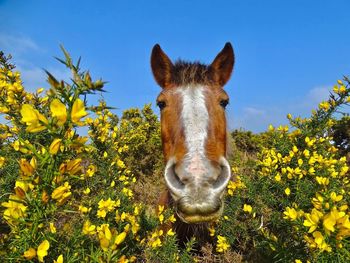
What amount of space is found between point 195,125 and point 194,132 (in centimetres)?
11

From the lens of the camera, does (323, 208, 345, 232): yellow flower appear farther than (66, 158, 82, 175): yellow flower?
Yes

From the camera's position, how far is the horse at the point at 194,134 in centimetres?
248

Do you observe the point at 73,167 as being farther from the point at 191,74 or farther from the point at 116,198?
the point at 191,74

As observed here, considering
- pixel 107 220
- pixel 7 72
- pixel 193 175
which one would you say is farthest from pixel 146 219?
pixel 7 72

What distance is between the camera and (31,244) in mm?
1521

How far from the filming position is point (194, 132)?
3059mm

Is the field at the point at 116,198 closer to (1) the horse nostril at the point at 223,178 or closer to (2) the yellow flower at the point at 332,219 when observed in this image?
(2) the yellow flower at the point at 332,219

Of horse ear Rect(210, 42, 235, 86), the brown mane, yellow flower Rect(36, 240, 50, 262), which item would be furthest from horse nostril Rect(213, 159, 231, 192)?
horse ear Rect(210, 42, 235, 86)

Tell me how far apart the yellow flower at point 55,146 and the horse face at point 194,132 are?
131 cm

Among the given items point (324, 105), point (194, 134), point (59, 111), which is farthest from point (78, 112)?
point (324, 105)

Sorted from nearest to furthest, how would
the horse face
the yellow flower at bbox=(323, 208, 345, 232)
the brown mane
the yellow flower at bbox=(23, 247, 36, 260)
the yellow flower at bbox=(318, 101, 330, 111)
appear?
1. the yellow flower at bbox=(23, 247, 36, 260)
2. the yellow flower at bbox=(323, 208, 345, 232)
3. the horse face
4. the brown mane
5. the yellow flower at bbox=(318, 101, 330, 111)

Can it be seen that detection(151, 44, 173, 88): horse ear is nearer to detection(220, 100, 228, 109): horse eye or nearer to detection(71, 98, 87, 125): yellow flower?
detection(220, 100, 228, 109): horse eye

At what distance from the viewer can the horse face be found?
8.14ft

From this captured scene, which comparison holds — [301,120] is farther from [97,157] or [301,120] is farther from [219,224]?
[97,157]
